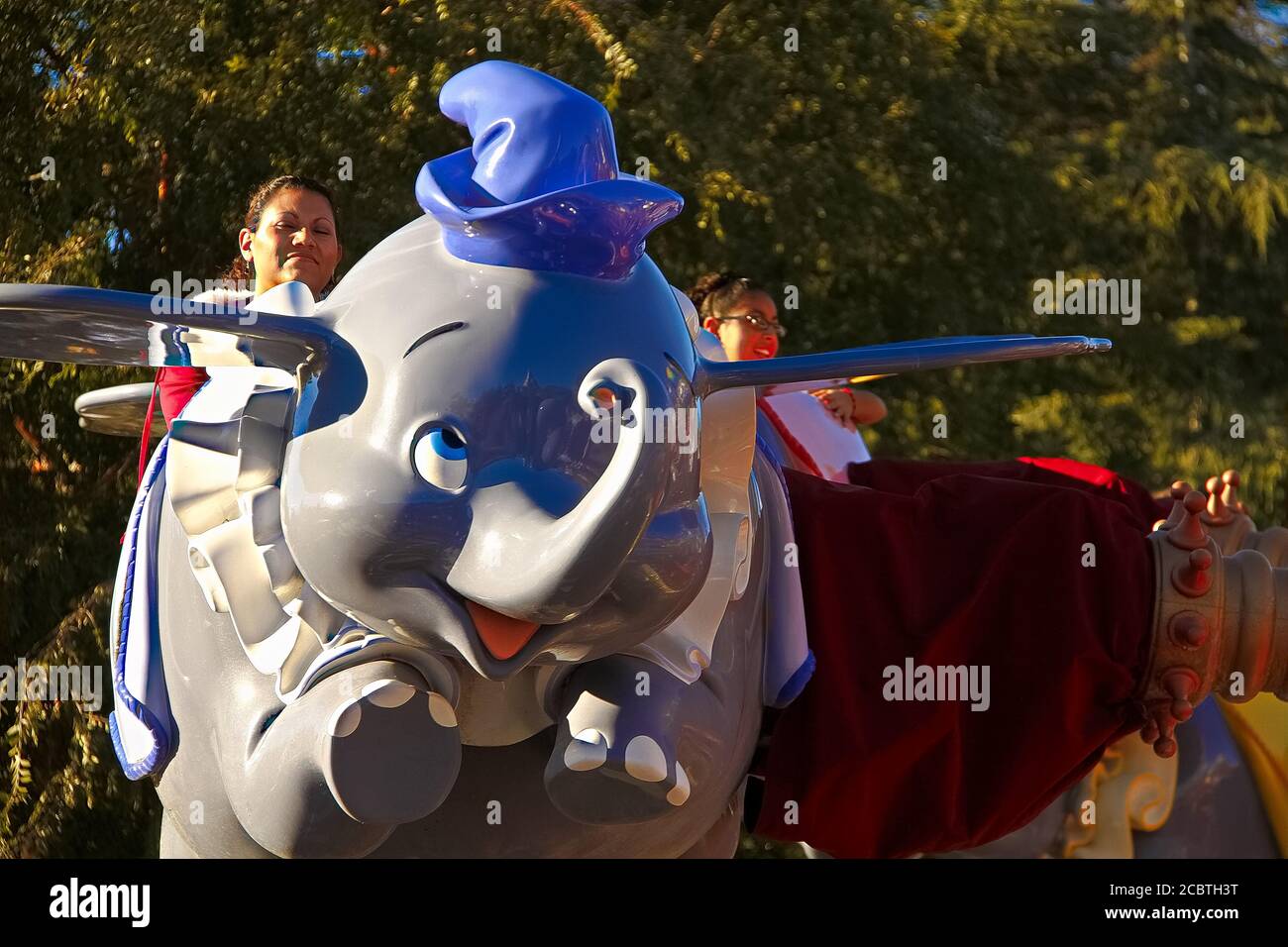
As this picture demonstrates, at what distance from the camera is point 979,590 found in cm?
257

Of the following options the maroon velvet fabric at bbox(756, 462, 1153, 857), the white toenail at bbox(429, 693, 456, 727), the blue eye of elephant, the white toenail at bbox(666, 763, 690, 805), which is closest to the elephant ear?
the blue eye of elephant

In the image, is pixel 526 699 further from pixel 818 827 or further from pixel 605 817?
pixel 818 827

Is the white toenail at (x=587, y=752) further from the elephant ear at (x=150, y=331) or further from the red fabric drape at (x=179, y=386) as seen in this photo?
the red fabric drape at (x=179, y=386)

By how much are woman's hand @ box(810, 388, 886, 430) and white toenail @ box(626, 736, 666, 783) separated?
137 cm

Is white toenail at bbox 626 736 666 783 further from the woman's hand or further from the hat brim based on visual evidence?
the woman's hand

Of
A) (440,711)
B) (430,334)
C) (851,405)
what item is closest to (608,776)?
(440,711)

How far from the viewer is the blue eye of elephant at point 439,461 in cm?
193

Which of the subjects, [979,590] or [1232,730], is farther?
[1232,730]

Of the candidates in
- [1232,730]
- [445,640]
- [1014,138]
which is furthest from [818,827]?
[1014,138]

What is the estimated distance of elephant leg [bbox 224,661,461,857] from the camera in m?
2.02

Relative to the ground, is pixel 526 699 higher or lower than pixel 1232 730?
higher

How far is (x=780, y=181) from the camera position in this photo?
4.68 meters

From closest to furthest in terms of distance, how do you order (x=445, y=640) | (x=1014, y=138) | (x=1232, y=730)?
(x=445, y=640) → (x=1232, y=730) → (x=1014, y=138)
